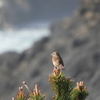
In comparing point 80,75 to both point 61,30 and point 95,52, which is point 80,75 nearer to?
point 95,52

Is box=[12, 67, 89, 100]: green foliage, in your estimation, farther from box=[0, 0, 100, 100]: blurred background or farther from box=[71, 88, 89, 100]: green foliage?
box=[0, 0, 100, 100]: blurred background

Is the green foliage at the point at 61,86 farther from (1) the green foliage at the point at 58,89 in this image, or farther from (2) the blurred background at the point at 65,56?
(2) the blurred background at the point at 65,56

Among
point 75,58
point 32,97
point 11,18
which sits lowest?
point 32,97

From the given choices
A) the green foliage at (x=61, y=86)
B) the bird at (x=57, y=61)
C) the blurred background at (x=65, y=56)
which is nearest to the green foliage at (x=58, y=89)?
the green foliage at (x=61, y=86)

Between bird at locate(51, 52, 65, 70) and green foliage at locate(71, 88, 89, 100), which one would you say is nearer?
green foliage at locate(71, 88, 89, 100)

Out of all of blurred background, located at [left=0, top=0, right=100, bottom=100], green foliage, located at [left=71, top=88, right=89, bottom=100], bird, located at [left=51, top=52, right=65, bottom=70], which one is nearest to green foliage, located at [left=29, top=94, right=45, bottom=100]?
green foliage, located at [left=71, top=88, right=89, bottom=100]

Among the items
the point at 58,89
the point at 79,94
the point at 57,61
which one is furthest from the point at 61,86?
the point at 57,61

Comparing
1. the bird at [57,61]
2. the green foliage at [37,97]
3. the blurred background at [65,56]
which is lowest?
the green foliage at [37,97]

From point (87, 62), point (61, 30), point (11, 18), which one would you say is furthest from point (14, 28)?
point (87, 62)

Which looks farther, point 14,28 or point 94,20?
point 14,28

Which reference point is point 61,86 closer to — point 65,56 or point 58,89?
point 58,89

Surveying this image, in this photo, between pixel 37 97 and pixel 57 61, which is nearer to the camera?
pixel 37 97
